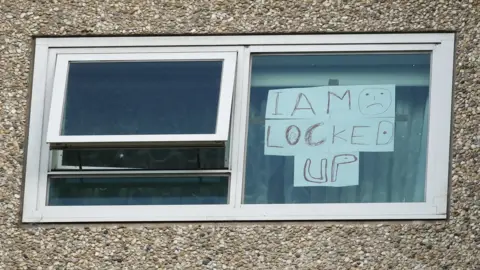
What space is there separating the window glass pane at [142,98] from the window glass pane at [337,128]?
0.23 meters

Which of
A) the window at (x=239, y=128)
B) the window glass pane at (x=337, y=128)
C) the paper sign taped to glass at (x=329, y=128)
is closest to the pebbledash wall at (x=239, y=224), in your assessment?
the window at (x=239, y=128)

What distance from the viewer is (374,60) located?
7492 millimetres

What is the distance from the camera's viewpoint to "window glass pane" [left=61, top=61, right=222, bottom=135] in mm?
7422

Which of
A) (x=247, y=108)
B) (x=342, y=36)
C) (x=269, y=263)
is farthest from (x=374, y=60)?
(x=269, y=263)

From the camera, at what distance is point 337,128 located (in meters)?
7.40

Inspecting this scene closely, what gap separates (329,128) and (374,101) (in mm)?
253

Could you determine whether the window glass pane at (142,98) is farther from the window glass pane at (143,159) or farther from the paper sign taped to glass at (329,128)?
the paper sign taped to glass at (329,128)

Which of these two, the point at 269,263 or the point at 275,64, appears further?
the point at 275,64

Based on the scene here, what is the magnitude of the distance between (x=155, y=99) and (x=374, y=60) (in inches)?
42.3

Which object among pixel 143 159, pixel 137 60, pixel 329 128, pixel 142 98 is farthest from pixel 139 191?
pixel 329 128

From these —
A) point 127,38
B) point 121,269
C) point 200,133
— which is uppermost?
point 127,38

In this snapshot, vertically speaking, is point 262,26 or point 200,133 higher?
point 262,26

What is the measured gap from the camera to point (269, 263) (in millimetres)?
7047

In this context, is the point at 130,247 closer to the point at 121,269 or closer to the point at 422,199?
the point at 121,269
